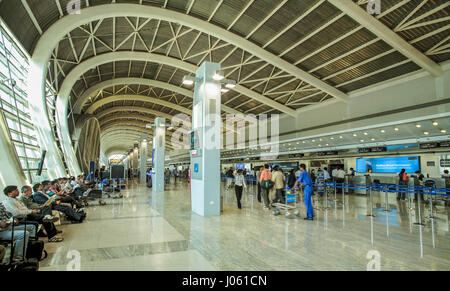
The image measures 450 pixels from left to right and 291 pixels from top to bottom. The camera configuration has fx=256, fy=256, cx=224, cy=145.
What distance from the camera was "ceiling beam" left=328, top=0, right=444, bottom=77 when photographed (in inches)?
513

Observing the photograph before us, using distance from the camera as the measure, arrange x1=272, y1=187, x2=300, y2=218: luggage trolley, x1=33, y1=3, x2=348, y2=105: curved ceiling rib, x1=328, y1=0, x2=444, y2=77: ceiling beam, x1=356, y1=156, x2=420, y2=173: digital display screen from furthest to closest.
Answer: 1. x1=356, y1=156, x2=420, y2=173: digital display screen
2. x1=33, y1=3, x2=348, y2=105: curved ceiling rib
3. x1=328, y1=0, x2=444, y2=77: ceiling beam
4. x1=272, y1=187, x2=300, y2=218: luggage trolley

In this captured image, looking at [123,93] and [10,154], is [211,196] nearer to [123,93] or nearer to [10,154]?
[10,154]

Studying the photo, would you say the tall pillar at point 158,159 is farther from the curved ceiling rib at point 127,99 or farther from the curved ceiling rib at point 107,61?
the curved ceiling rib at point 127,99

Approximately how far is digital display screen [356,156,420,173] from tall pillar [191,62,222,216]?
45.1 ft

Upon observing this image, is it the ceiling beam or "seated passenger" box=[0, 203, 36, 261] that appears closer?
"seated passenger" box=[0, 203, 36, 261]

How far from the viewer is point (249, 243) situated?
17.6 ft

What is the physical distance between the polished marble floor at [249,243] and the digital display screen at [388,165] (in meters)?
8.61

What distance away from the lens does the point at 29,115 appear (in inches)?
567

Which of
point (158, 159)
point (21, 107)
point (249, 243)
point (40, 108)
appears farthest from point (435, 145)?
point (21, 107)

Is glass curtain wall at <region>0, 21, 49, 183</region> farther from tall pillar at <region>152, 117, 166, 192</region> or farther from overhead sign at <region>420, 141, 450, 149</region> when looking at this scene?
overhead sign at <region>420, 141, 450, 149</region>

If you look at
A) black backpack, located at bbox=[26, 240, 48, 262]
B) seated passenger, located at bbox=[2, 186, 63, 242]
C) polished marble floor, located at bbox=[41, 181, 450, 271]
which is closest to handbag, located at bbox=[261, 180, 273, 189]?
polished marble floor, located at bbox=[41, 181, 450, 271]

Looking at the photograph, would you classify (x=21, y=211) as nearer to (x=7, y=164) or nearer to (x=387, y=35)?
(x=7, y=164)
